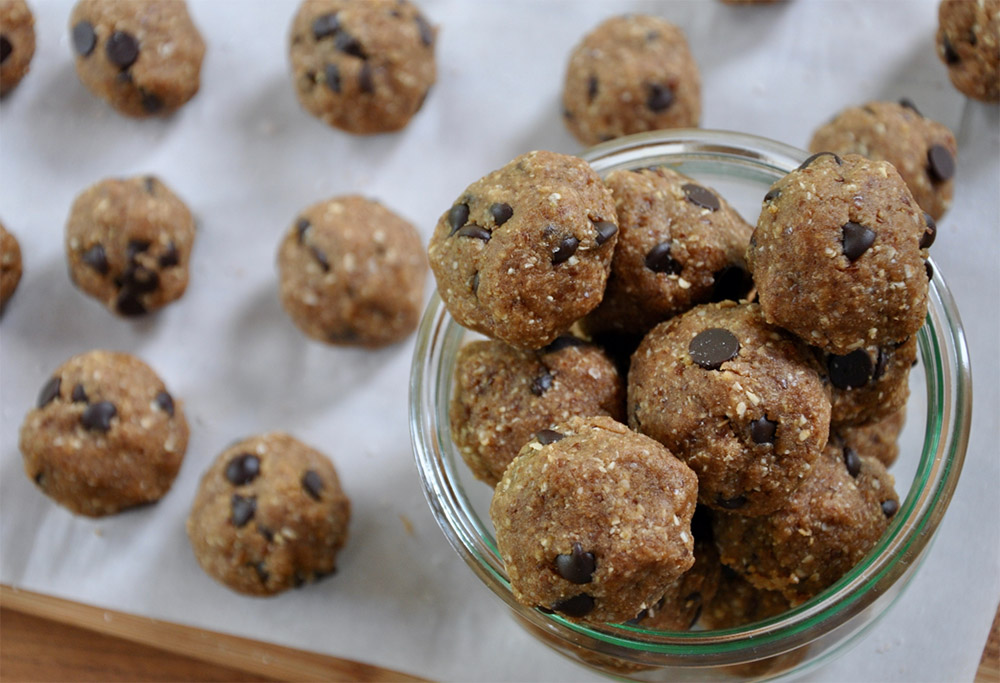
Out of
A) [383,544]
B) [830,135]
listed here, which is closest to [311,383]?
[383,544]

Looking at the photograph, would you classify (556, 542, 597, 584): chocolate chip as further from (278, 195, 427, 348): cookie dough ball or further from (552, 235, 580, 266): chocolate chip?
(278, 195, 427, 348): cookie dough ball

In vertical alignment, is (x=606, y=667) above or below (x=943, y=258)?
below

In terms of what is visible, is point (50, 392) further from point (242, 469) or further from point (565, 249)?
point (565, 249)

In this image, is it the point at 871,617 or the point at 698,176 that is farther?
the point at 698,176

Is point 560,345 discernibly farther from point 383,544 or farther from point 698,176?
point 383,544

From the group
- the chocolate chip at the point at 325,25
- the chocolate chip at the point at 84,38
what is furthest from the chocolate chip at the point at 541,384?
the chocolate chip at the point at 84,38

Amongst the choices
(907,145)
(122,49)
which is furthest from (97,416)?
(907,145)

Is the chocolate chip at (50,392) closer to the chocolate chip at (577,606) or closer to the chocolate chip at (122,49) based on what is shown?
the chocolate chip at (122,49)
